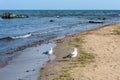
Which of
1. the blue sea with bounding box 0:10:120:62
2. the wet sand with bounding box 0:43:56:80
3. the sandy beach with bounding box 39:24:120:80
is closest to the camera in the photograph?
the sandy beach with bounding box 39:24:120:80

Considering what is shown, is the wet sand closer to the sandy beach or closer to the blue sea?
the sandy beach

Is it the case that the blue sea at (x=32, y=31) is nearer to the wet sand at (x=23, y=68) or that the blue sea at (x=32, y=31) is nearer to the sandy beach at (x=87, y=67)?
the wet sand at (x=23, y=68)

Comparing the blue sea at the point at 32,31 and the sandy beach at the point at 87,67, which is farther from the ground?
the sandy beach at the point at 87,67

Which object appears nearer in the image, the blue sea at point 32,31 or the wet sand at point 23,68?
the wet sand at point 23,68

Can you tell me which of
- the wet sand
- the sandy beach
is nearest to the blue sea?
the wet sand

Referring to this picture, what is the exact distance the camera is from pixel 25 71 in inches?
643

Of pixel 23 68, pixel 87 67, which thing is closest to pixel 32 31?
pixel 23 68

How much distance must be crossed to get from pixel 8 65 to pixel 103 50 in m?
6.17

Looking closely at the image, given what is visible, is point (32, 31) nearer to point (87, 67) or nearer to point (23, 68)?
A: point (23, 68)

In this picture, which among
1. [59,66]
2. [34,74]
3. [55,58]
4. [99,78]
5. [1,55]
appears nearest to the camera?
[99,78]

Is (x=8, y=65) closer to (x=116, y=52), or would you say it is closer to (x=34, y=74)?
(x=34, y=74)

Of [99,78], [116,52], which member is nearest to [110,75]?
[99,78]

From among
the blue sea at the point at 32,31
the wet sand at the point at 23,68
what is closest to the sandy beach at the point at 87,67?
the wet sand at the point at 23,68

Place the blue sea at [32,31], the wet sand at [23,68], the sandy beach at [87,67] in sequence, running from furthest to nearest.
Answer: the blue sea at [32,31], the wet sand at [23,68], the sandy beach at [87,67]
